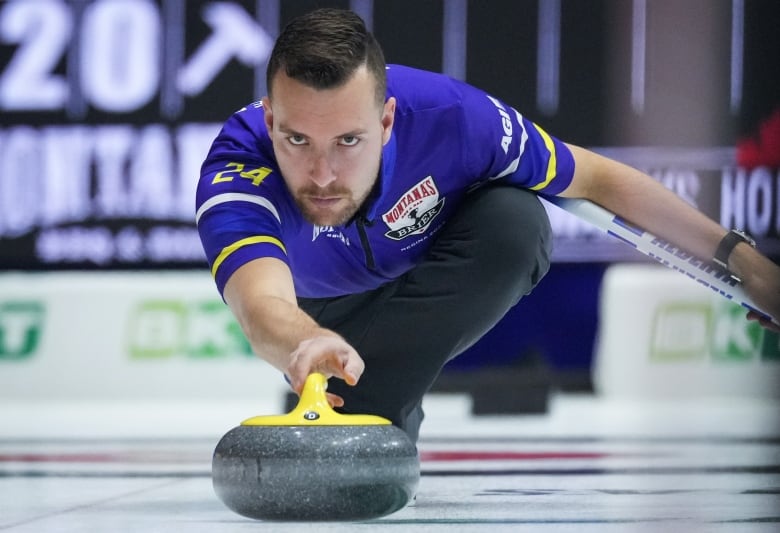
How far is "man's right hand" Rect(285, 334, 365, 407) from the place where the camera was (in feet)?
7.03

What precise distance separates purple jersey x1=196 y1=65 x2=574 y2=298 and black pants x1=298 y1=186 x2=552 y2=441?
0.17ft

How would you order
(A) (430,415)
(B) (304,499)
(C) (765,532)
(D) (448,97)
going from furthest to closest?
1. (A) (430,415)
2. (D) (448,97)
3. (C) (765,532)
4. (B) (304,499)

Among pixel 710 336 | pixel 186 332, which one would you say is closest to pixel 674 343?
pixel 710 336

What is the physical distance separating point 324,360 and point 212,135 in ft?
18.2

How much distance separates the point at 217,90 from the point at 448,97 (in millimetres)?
4718

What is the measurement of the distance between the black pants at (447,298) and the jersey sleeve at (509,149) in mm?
82

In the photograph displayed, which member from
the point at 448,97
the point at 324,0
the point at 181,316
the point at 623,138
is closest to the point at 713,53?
the point at 623,138

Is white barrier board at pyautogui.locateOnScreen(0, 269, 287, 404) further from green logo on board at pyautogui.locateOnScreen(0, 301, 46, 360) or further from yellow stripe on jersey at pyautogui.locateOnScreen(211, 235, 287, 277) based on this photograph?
yellow stripe on jersey at pyautogui.locateOnScreen(211, 235, 287, 277)

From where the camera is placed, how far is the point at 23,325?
7.46 metres

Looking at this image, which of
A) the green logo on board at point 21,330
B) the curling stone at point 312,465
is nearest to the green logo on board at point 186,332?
the green logo on board at point 21,330

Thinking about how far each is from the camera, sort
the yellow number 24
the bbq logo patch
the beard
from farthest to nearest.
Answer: the bbq logo patch, the yellow number 24, the beard

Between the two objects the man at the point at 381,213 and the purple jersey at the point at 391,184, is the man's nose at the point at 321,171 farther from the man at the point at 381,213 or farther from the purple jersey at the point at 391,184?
the purple jersey at the point at 391,184

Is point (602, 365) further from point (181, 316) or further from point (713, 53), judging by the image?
point (181, 316)

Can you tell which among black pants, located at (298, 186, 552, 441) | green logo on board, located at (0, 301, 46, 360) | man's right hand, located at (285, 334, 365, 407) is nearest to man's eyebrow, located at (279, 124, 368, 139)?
man's right hand, located at (285, 334, 365, 407)
